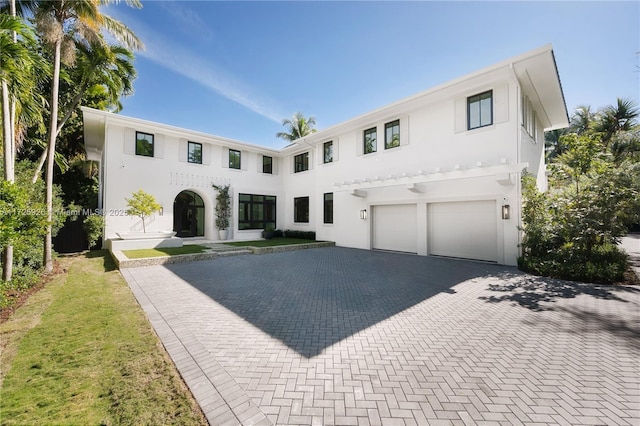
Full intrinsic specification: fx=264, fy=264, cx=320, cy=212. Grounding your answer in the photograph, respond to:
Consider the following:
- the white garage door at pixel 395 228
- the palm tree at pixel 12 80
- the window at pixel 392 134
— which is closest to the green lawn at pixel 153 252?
the palm tree at pixel 12 80

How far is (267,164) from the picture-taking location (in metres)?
19.5

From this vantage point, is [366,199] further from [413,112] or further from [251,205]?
[251,205]

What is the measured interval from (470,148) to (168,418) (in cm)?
1167

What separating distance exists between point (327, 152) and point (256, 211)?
6.52 meters

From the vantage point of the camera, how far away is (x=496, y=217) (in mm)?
9805

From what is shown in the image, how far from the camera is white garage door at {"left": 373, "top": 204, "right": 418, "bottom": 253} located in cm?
1232

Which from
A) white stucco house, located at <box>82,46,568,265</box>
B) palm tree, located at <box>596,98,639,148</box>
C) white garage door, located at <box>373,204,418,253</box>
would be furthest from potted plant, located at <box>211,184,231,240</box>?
palm tree, located at <box>596,98,639,148</box>

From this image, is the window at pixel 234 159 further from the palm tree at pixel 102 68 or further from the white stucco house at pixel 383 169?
the palm tree at pixel 102 68

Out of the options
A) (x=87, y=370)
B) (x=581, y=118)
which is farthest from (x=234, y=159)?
(x=581, y=118)

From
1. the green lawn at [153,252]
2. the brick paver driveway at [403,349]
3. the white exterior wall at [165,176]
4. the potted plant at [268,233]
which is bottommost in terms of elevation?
the brick paver driveway at [403,349]

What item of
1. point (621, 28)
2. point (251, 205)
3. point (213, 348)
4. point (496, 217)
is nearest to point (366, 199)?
point (496, 217)

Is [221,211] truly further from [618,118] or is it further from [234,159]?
[618,118]

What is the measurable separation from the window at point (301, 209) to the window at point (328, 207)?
6.71 feet

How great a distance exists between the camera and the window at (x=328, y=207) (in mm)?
16141
